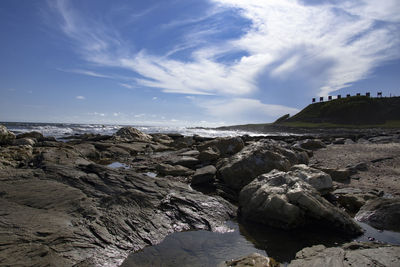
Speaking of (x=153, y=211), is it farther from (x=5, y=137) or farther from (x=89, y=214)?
(x=5, y=137)

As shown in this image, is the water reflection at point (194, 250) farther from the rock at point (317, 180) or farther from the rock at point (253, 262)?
the rock at point (317, 180)

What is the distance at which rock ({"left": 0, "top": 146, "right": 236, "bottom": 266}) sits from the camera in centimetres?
396

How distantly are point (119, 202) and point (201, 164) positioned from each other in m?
7.75

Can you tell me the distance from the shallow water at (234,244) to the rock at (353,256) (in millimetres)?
665

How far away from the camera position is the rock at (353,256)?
11.4 feet

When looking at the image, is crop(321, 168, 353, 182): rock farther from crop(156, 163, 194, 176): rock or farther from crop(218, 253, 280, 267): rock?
crop(218, 253, 280, 267): rock

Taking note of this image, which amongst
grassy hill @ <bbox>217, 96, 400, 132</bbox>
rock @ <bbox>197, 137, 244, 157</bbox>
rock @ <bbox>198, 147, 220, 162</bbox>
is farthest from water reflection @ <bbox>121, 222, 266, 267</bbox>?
grassy hill @ <bbox>217, 96, 400, 132</bbox>

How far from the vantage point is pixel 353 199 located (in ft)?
24.2

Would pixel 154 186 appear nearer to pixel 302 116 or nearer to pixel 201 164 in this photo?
pixel 201 164

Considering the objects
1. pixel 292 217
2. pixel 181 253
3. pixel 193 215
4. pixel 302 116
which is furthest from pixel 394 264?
pixel 302 116

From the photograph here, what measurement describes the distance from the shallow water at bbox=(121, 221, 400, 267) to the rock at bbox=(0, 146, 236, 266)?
0.31 meters

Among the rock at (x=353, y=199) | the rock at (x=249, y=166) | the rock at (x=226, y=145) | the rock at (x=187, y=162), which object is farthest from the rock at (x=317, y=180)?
the rock at (x=226, y=145)

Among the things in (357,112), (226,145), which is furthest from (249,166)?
(357,112)

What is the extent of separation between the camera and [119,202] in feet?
18.8
